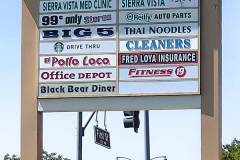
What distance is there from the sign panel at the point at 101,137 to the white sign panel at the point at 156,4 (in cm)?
715

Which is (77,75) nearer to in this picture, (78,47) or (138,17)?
(78,47)

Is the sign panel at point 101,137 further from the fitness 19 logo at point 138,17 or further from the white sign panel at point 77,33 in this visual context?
the fitness 19 logo at point 138,17

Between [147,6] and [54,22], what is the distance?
1854 mm

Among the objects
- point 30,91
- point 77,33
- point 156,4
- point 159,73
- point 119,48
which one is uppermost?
point 156,4

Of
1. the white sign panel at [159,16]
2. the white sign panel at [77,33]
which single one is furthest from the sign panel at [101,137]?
the white sign panel at [159,16]

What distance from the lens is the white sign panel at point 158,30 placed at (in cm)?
1330

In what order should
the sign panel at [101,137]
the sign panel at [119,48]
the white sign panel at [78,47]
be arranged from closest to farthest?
the sign panel at [119,48] → the white sign panel at [78,47] → the sign panel at [101,137]

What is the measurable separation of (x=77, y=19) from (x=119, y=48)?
103 cm

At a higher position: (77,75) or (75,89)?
(77,75)

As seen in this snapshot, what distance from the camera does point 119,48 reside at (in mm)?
13453

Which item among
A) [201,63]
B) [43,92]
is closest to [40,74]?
[43,92]

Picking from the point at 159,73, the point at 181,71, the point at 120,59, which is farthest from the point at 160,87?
the point at 120,59

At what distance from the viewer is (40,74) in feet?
44.9

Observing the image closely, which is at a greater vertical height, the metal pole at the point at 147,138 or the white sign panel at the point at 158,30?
the white sign panel at the point at 158,30
